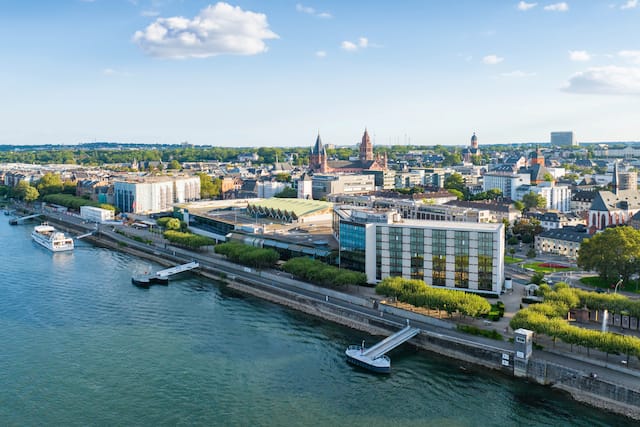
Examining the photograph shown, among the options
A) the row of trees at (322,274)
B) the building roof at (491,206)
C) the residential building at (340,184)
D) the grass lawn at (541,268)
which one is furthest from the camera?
the residential building at (340,184)

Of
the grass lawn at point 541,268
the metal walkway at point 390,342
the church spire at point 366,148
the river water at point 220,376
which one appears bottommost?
the river water at point 220,376

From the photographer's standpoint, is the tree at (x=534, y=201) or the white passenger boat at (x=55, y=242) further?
the tree at (x=534, y=201)

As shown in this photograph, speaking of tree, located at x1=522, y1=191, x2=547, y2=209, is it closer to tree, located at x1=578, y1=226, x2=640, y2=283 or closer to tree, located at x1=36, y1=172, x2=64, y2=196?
tree, located at x1=578, y1=226, x2=640, y2=283

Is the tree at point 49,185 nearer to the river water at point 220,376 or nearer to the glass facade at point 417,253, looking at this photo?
the river water at point 220,376

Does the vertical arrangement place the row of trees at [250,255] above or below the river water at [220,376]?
above

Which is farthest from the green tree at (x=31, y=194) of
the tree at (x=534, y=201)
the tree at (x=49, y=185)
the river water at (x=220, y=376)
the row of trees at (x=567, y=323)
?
the row of trees at (x=567, y=323)

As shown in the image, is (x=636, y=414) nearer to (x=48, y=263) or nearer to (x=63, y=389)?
(x=63, y=389)
